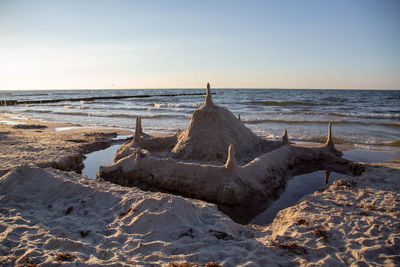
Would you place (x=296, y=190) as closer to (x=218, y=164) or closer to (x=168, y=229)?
(x=218, y=164)

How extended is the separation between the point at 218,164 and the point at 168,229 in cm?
298

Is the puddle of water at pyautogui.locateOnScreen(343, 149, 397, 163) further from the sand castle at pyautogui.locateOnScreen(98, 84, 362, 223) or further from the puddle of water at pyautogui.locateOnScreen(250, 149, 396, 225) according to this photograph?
the sand castle at pyautogui.locateOnScreen(98, 84, 362, 223)

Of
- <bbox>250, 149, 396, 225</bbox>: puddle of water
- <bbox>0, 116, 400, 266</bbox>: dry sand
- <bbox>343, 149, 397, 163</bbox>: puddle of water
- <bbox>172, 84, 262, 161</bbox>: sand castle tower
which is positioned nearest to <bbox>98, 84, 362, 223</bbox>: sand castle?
<bbox>172, 84, 262, 161</bbox>: sand castle tower

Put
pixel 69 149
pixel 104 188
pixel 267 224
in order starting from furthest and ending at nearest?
1. pixel 69 149
2. pixel 104 188
3. pixel 267 224

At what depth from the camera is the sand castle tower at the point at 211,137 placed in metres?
7.19

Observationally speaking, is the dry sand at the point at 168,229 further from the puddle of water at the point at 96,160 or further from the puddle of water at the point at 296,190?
the puddle of water at the point at 96,160

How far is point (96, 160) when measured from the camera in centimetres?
959

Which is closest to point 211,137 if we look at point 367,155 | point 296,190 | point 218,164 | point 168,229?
point 218,164

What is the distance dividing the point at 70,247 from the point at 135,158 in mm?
3420

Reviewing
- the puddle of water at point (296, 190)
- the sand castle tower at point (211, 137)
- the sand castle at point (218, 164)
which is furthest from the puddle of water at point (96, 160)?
the puddle of water at point (296, 190)

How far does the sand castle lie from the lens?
5598mm

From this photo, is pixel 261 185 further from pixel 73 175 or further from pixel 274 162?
pixel 73 175

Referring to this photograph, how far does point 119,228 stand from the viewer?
408 centimetres

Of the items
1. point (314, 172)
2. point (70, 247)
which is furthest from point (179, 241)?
point (314, 172)
